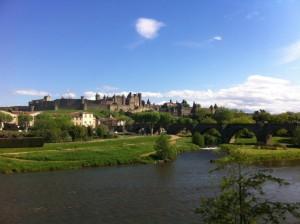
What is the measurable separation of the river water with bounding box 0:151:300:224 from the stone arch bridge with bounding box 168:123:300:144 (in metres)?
41.8

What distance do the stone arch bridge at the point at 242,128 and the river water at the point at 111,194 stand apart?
41.8 metres

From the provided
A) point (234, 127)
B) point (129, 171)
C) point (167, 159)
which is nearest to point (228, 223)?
point (129, 171)

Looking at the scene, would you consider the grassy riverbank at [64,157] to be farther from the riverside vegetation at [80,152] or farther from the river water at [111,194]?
the river water at [111,194]

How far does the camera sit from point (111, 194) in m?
36.1

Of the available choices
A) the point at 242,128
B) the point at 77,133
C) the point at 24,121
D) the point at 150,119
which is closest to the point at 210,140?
the point at 242,128

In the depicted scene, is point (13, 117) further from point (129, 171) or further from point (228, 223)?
point (228, 223)

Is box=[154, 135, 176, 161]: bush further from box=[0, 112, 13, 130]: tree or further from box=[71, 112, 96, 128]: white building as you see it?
box=[0, 112, 13, 130]: tree

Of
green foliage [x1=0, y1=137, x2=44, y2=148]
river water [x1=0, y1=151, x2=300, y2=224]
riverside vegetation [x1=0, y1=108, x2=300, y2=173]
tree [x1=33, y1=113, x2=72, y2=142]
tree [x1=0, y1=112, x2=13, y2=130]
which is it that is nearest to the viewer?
river water [x1=0, y1=151, x2=300, y2=224]

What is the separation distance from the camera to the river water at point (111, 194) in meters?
28.5

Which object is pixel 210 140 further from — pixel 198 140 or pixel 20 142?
pixel 20 142

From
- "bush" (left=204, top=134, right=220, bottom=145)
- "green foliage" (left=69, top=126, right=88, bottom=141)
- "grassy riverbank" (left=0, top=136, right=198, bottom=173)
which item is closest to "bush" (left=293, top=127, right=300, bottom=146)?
"bush" (left=204, top=134, right=220, bottom=145)

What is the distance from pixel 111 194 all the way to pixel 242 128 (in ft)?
235

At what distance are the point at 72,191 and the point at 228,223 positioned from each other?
25.6m

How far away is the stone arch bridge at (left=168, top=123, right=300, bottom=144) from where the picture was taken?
94125 millimetres
